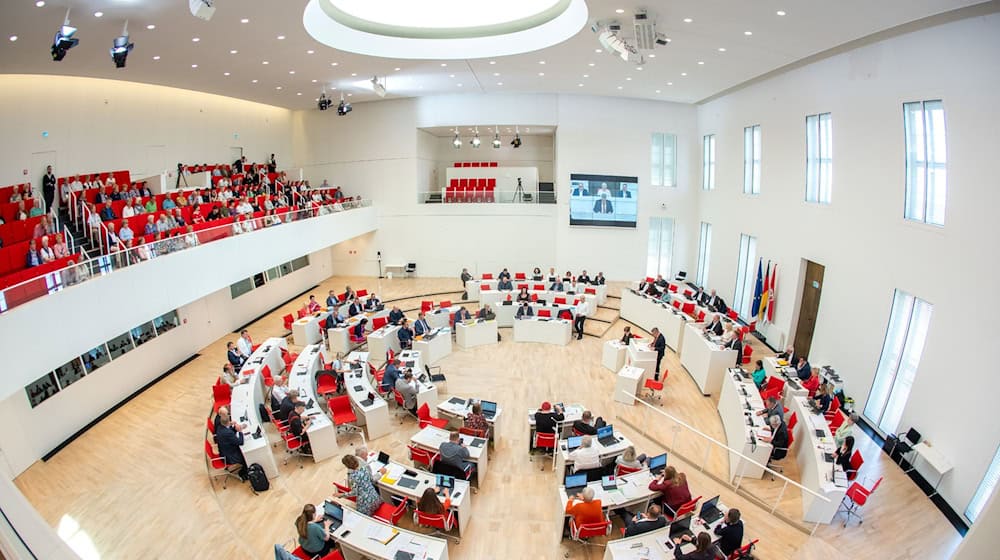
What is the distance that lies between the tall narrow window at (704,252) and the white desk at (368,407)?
1467 cm

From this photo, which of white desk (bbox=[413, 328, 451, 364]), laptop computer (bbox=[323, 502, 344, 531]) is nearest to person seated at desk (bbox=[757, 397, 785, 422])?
laptop computer (bbox=[323, 502, 344, 531])

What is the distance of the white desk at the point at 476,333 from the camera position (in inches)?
560

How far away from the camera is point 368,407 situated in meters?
9.50

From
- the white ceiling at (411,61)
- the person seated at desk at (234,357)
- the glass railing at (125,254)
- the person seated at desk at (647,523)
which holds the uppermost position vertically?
the white ceiling at (411,61)

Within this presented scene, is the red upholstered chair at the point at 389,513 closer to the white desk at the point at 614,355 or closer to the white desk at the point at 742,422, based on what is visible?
the white desk at the point at 742,422

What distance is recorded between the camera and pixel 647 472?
7.29 meters

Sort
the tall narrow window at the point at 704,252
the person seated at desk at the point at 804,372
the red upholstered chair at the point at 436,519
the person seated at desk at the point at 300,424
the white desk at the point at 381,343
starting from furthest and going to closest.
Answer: the tall narrow window at the point at 704,252 < the white desk at the point at 381,343 < the person seated at desk at the point at 804,372 < the person seated at desk at the point at 300,424 < the red upholstered chair at the point at 436,519

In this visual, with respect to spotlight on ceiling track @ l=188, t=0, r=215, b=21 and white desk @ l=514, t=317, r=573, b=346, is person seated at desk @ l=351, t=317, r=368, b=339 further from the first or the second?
spotlight on ceiling track @ l=188, t=0, r=215, b=21

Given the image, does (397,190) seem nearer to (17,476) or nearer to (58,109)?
(58,109)

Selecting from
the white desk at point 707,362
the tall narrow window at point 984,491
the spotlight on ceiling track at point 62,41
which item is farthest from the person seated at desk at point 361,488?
the tall narrow window at point 984,491

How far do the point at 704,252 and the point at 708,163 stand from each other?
12.2 ft

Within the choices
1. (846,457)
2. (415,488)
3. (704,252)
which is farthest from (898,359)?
(704,252)

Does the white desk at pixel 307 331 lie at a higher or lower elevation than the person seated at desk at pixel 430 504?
higher

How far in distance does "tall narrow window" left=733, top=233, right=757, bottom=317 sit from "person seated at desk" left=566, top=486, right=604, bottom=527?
11.5 metres
